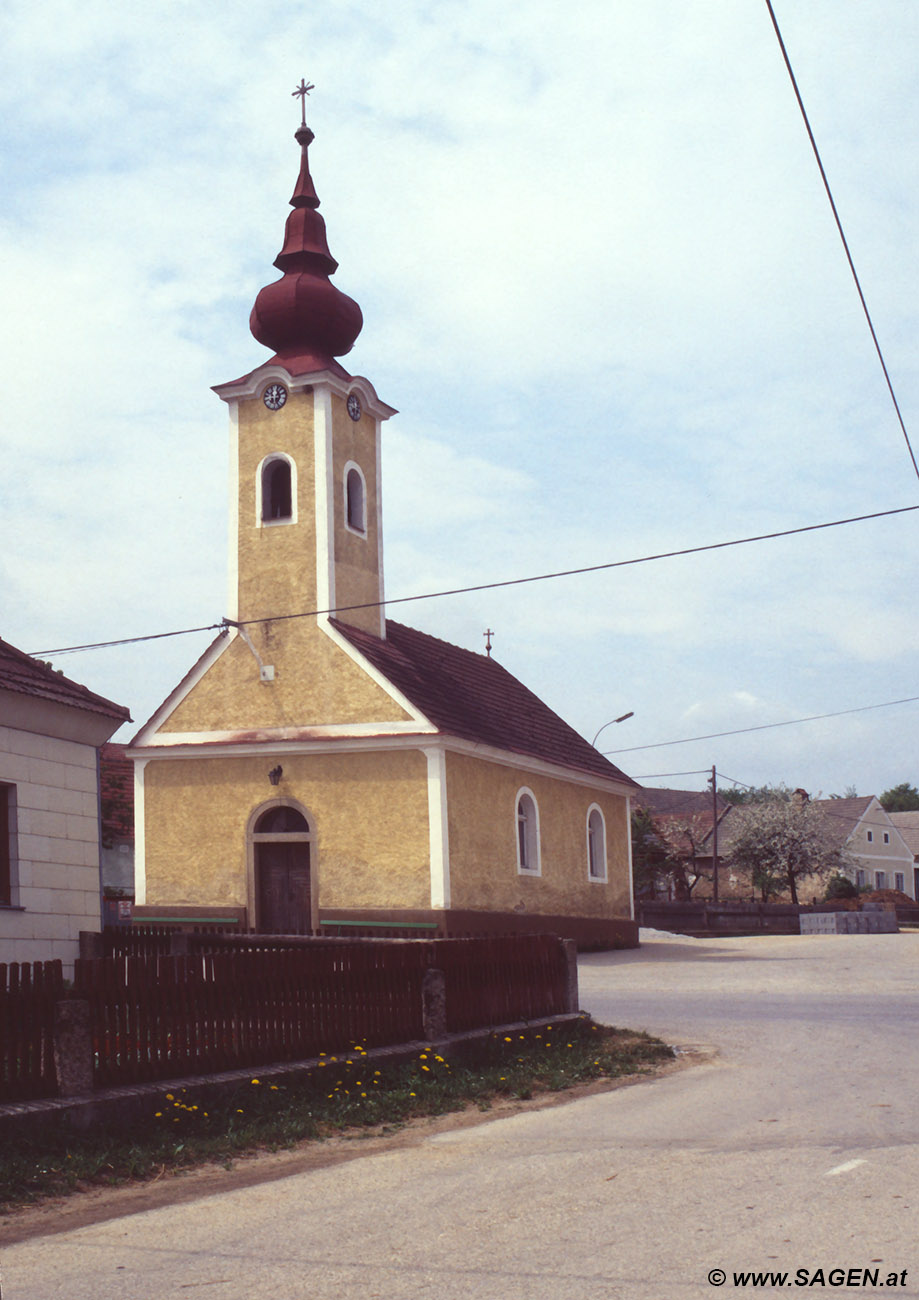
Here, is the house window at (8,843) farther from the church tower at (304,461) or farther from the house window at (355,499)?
the house window at (355,499)

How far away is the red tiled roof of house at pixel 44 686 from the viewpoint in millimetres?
15188

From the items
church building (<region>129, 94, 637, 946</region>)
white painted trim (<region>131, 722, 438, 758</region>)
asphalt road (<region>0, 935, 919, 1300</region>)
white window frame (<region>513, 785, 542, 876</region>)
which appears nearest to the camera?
asphalt road (<region>0, 935, 919, 1300</region>)

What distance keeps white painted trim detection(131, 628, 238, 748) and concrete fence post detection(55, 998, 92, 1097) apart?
19804mm

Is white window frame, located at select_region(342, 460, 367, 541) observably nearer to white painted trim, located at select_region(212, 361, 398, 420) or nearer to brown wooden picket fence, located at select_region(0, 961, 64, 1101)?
white painted trim, located at select_region(212, 361, 398, 420)

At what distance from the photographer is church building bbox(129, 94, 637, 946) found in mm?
27250

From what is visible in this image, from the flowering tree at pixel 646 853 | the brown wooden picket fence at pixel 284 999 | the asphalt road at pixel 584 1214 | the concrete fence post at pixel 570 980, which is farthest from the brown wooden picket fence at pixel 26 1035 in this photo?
the flowering tree at pixel 646 853

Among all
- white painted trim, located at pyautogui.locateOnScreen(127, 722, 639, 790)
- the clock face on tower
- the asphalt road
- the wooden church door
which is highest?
the clock face on tower

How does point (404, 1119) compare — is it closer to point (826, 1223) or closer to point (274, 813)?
point (826, 1223)

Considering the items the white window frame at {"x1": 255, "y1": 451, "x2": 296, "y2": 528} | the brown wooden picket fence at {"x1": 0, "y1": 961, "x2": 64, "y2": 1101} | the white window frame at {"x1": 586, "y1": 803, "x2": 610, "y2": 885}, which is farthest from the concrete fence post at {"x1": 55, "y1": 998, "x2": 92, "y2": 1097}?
the white window frame at {"x1": 586, "y1": 803, "x2": 610, "y2": 885}

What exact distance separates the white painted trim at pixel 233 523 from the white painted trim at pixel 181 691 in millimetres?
704

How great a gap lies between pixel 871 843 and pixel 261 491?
64.2 meters

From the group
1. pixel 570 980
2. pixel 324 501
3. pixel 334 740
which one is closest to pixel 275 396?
pixel 324 501

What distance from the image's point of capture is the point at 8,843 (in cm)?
1529

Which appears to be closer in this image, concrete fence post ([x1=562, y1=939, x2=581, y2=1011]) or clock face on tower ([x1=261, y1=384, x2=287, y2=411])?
concrete fence post ([x1=562, y1=939, x2=581, y2=1011])
